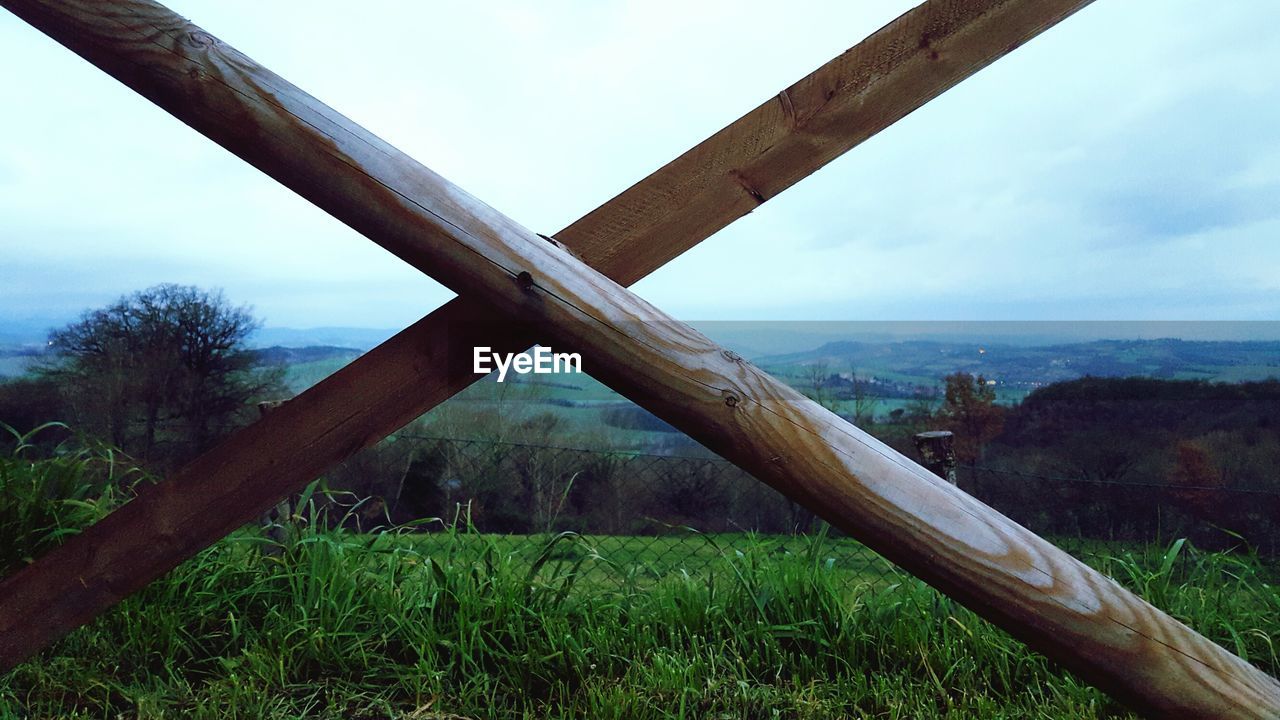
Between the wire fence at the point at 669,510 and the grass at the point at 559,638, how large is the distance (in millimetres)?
45

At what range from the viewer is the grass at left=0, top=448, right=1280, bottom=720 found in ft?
7.29

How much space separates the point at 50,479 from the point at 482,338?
2.33 metres

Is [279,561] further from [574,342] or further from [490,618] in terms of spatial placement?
[574,342]

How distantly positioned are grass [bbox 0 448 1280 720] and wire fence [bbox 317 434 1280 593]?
4cm

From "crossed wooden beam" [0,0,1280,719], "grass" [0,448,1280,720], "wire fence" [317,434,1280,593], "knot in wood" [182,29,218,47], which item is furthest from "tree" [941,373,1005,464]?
"knot in wood" [182,29,218,47]

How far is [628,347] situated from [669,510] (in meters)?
3.12

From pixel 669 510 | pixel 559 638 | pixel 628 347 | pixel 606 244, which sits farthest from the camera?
pixel 669 510

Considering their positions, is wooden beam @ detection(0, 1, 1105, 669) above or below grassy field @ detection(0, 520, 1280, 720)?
above

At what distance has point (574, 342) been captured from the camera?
1.46 meters

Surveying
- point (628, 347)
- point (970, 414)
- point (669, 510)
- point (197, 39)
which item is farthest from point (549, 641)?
point (970, 414)

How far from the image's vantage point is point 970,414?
4434 mm

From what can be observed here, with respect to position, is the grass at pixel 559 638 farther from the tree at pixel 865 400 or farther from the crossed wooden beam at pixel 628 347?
the tree at pixel 865 400

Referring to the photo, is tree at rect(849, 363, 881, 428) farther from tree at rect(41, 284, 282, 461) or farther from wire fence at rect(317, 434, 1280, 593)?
tree at rect(41, 284, 282, 461)

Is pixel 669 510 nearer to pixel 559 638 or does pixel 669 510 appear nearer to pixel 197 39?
pixel 559 638
